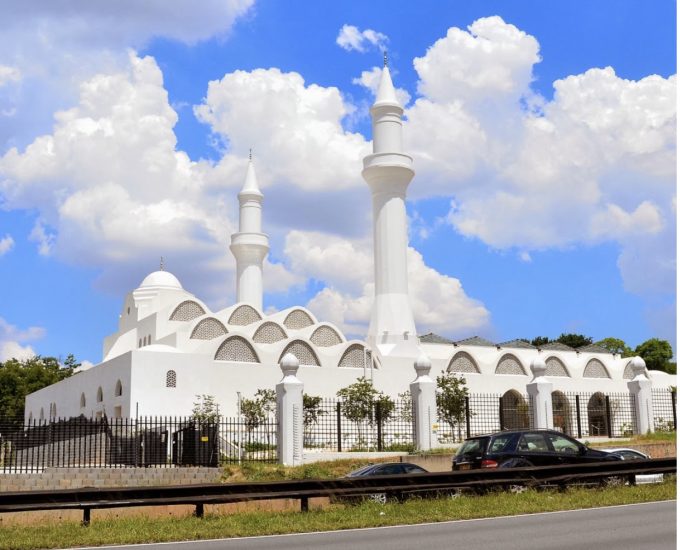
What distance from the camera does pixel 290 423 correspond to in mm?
21016

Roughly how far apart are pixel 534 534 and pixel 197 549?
388cm

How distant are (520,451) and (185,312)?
3204 cm

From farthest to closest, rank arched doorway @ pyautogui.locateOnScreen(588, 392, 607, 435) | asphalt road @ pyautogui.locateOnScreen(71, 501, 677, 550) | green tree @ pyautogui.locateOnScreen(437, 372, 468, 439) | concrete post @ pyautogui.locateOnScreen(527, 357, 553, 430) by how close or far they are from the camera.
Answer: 1. arched doorway @ pyautogui.locateOnScreen(588, 392, 607, 435)
2. green tree @ pyautogui.locateOnScreen(437, 372, 468, 439)
3. concrete post @ pyautogui.locateOnScreen(527, 357, 553, 430)
4. asphalt road @ pyautogui.locateOnScreen(71, 501, 677, 550)

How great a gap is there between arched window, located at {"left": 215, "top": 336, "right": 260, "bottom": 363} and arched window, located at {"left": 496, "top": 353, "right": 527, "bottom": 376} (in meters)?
14.8

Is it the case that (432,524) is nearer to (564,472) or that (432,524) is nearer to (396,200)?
(564,472)

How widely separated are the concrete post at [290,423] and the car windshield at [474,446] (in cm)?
690

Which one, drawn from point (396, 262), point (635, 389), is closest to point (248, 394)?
point (396, 262)

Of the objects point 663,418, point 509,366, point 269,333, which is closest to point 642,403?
point 663,418

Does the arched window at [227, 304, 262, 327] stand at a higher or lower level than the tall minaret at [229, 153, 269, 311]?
lower

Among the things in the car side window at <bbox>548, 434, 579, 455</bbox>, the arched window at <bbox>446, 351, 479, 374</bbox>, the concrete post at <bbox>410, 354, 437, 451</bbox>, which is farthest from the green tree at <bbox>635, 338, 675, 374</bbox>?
the car side window at <bbox>548, 434, 579, 455</bbox>

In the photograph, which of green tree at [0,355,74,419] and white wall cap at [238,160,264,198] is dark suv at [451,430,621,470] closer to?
white wall cap at [238,160,264,198]

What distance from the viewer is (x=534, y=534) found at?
9609mm

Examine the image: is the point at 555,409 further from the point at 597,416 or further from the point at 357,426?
the point at 357,426

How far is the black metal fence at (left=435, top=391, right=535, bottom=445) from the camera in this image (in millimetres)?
27594
